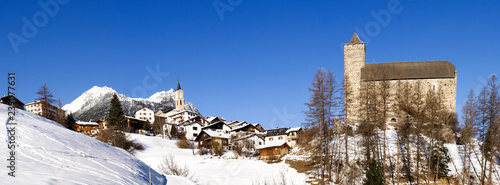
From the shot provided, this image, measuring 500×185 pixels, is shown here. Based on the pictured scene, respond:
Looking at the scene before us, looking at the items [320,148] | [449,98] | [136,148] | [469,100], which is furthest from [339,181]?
[136,148]

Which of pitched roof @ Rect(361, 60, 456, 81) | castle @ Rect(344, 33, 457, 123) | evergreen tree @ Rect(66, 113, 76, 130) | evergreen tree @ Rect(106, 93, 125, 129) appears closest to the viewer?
castle @ Rect(344, 33, 457, 123)

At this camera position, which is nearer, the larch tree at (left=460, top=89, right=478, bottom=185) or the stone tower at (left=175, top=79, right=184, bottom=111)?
the larch tree at (left=460, top=89, right=478, bottom=185)

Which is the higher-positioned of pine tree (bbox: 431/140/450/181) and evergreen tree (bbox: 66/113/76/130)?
evergreen tree (bbox: 66/113/76/130)

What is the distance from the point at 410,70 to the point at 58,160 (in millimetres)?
52962

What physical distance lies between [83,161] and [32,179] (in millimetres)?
Answer: 4368

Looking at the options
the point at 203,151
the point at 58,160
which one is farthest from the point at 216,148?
the point at 58,160

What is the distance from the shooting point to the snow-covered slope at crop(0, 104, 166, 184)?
33.9ft

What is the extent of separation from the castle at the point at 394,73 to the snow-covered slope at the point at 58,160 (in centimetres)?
4010

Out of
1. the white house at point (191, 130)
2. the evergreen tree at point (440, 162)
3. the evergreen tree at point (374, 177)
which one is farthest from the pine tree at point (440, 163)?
the white house at point (191, 130)

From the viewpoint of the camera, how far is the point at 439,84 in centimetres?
5169

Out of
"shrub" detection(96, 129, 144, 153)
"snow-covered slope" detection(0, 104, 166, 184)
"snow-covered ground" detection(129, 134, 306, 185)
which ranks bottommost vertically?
"snow-covered ground" detection(129, 134, 306, 185)

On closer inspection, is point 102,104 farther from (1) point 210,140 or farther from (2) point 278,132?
(2) point 278,132

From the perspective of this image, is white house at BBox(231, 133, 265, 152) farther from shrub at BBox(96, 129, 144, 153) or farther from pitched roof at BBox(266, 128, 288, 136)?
shrub at BBox(96, 129, 144, 153)

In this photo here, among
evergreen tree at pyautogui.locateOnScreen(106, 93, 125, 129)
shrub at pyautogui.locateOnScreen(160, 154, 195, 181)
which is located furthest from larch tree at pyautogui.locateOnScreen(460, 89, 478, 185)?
evergreen tree at pyautogui.locateOnScreen(106, 93, 125, 129)
